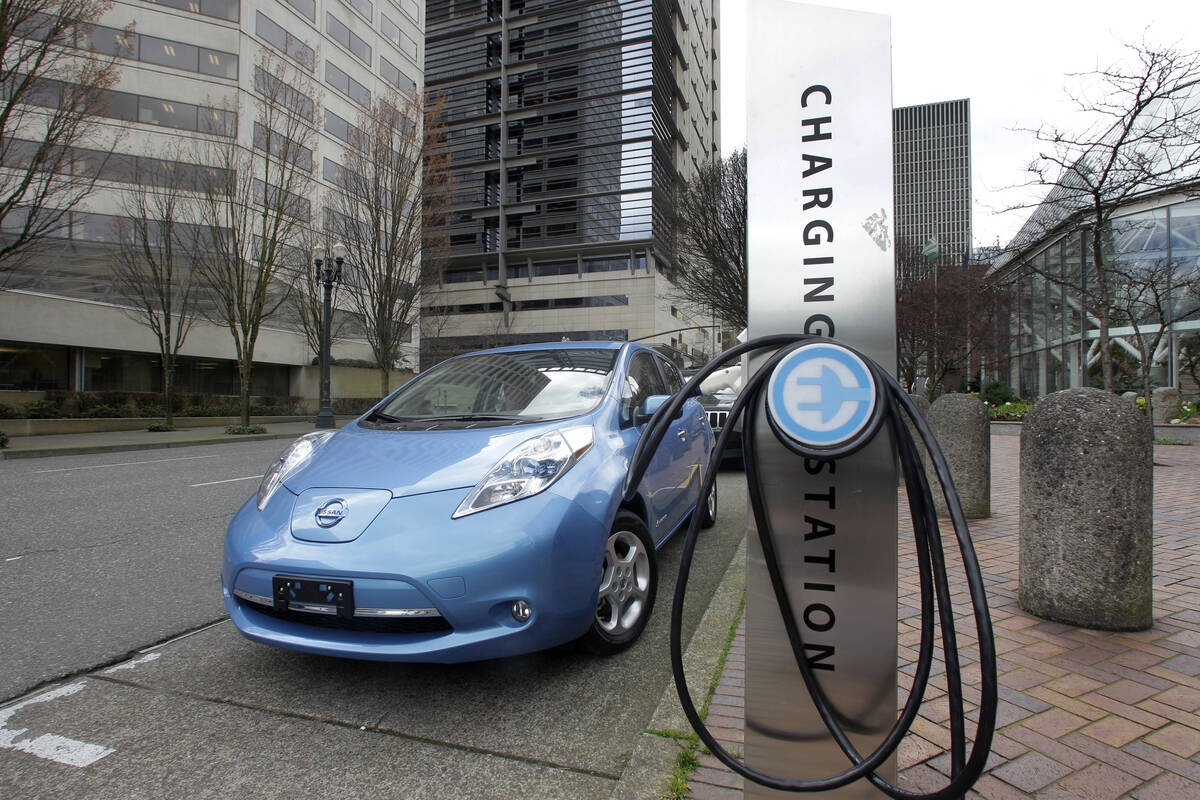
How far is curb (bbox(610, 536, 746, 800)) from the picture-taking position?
1.87 meters

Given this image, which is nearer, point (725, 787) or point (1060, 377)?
point (725, 787)

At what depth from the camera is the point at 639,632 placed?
9.95 ft

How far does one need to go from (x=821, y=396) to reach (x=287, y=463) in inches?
106

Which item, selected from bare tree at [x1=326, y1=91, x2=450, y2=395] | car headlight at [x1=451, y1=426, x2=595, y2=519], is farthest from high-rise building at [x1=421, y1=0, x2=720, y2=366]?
car headlight at [x1=451, y1=426, x2=595, y2=519]

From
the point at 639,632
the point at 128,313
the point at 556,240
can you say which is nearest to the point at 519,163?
the point at 556,240

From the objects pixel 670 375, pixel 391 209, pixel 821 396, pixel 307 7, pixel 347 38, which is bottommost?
pixel 821 396

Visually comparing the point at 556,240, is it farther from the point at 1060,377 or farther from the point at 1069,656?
the point at 1069,656

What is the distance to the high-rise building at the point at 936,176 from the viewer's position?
32531mm

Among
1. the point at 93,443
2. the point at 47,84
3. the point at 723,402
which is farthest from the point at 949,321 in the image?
the point at 47,84

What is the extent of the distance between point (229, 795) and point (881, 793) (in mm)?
1839

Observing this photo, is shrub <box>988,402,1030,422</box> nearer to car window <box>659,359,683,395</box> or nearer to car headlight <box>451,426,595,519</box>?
car window <box>659,359,683,395</box>

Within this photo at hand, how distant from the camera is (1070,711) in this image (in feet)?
7.27

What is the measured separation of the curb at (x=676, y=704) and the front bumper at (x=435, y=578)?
0.48m

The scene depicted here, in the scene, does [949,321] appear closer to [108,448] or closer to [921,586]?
[921,586]
